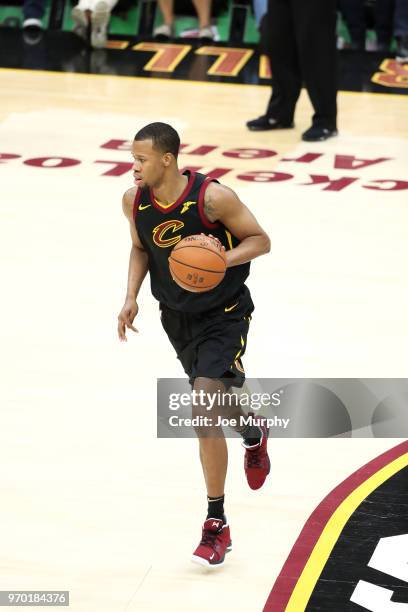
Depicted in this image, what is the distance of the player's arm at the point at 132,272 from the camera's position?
4039mm

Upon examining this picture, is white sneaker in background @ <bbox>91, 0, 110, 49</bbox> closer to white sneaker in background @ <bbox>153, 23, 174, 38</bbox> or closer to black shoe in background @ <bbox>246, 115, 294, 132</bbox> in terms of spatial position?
white sneaker in background @ <bbox>153, 23, 174, 38</bbox>

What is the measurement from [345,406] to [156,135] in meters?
1.68

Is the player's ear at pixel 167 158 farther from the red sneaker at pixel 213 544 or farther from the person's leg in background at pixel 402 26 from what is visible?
the person's leg in background at pixel 402 26

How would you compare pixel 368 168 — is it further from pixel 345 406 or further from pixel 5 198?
pixel 345 406

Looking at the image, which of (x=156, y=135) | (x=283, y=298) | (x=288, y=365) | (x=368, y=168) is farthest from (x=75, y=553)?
(x=368, y=168)

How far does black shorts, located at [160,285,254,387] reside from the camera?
3.93 metres

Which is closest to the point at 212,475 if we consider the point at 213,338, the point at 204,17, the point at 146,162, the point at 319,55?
the point at 213,338

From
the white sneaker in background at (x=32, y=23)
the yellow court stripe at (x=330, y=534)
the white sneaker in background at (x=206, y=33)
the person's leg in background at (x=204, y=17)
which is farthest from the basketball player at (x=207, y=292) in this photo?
the white sneaker in background at (x=32, y=23)

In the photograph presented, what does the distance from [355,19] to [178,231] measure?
8.07 metres

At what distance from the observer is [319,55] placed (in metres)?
→ 8.67

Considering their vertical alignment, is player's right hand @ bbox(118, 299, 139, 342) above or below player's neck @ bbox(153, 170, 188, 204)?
below

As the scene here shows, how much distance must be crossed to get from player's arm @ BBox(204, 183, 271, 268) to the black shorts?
0.60 feet

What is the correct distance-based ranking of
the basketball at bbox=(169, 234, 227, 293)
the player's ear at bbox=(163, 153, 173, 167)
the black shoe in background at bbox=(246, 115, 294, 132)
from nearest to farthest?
the basketball at bbox=(169, 234, 227, 293) < the player's ear at bbox=(163, 153, 173, 167) < the black shoe in background at bbox=(246, 115, 294, 132)

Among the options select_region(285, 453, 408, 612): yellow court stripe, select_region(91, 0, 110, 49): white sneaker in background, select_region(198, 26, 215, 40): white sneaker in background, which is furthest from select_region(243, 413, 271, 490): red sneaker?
select_region(198, 26, 215, 40): white sneaker in background
